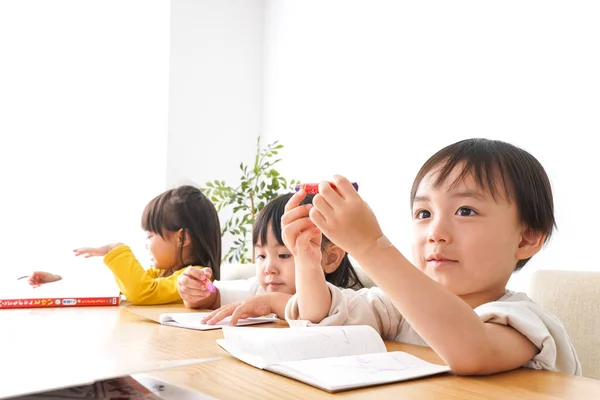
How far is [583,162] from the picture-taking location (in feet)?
7.03

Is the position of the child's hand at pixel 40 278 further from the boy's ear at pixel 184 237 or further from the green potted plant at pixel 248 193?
the green potted plant at pixel 248 193

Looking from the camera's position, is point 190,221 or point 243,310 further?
point 190,221

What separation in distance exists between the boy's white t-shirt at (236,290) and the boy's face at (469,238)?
28.7 inches

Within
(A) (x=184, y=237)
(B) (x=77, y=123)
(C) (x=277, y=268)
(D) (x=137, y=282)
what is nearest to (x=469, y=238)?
(C) (x=277, y=268)

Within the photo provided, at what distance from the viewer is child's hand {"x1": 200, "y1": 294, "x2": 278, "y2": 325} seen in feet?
3.49


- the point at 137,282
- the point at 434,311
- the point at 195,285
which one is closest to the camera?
the point at 434,311

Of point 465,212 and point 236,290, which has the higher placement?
point 465,212

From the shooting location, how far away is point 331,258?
150 cm

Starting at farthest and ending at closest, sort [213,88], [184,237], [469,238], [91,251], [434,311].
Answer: [213,88]
[184,237]
[91,251]
[469,238]
[434,311]

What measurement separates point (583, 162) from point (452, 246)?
157 cm

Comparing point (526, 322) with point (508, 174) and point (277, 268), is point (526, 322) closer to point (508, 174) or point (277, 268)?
point (508, 174)

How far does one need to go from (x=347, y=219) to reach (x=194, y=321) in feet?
1.90

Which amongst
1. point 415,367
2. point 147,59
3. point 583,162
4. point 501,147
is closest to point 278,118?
point 147,59

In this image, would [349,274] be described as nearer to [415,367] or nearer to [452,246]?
[452,246]
